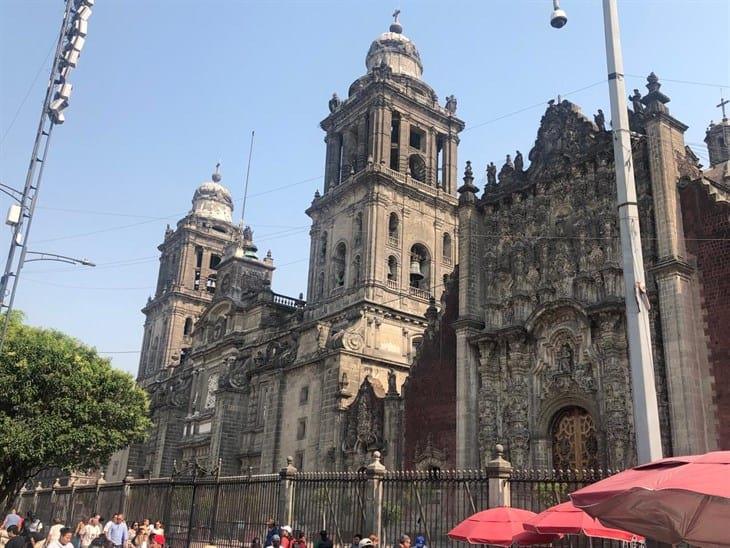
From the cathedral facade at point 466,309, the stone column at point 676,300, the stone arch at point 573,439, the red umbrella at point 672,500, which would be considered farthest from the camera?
the stone arch at point 573,439

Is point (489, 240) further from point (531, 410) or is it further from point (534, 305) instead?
point (531, 410)

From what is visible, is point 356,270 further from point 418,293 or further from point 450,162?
point 450,162

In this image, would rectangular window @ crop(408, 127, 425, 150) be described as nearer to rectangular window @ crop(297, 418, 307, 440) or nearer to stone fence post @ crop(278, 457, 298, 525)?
rectangular window @ crop(297, 418, 307, 440)

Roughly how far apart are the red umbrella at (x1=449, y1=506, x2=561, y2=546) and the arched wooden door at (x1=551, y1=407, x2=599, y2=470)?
970cm

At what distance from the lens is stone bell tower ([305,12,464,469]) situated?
3784 cm

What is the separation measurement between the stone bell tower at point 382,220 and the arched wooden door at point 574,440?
11665 millimetres

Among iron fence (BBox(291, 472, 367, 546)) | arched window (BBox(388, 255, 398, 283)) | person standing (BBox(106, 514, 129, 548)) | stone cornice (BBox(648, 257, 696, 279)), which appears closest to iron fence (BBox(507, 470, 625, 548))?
iron fence (BBox(291, 472, 367, 546))

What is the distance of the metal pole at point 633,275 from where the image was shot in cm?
916

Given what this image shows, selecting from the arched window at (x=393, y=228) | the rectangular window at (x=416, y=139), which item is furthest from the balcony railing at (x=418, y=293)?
the rectangular window at (x=416, y=139)

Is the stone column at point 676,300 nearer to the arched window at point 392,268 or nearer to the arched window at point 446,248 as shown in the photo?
the arched window at point 392,268

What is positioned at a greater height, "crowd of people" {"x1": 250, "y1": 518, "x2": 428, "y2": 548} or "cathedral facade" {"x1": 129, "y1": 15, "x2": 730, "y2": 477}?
"cathedral facade" {"x1": 129, "y1": 15, "x2": 730, "y2": 477}

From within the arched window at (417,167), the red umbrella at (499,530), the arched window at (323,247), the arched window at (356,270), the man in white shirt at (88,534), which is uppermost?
the arched window at (417,167)

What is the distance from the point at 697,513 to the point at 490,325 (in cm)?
1900

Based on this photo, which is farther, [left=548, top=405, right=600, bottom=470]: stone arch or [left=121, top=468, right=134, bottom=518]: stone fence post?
[left=121, top=468, right=134, bottom=518]: stone fence post
